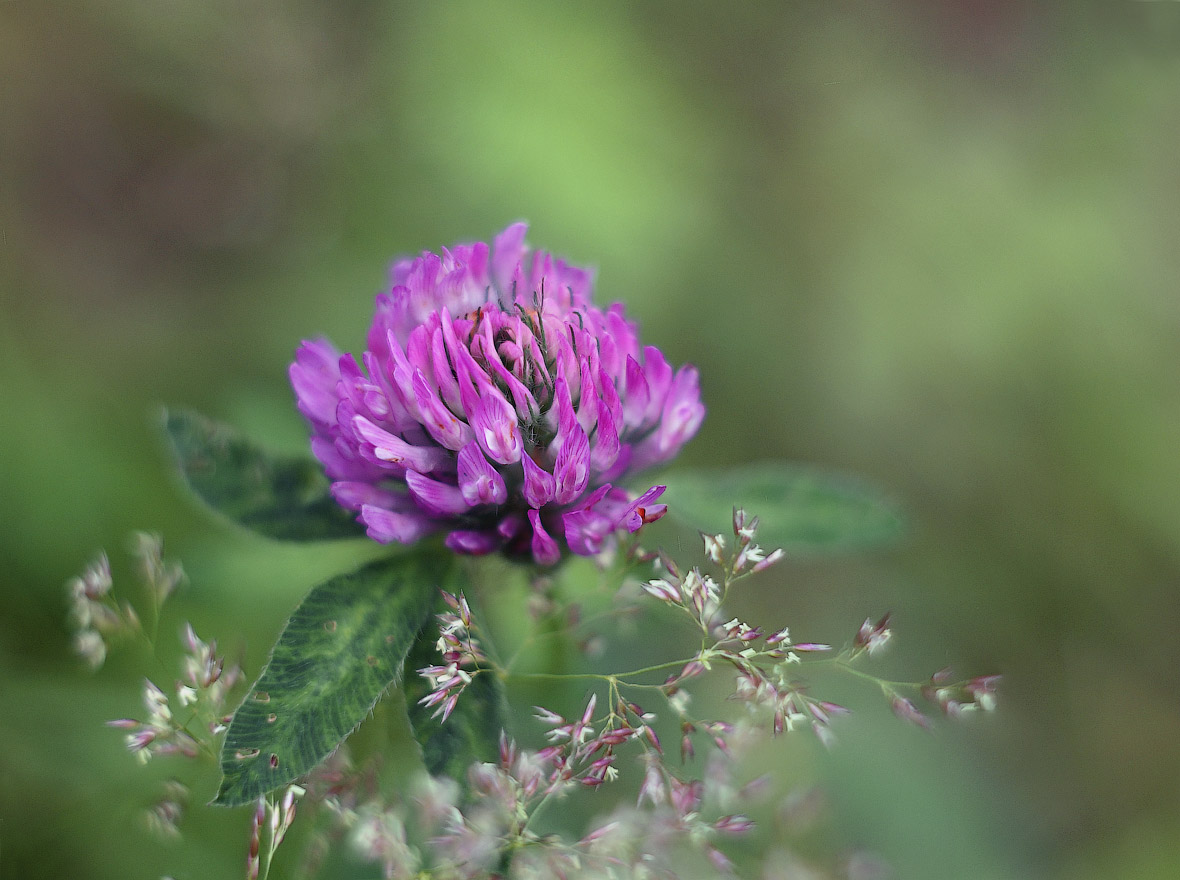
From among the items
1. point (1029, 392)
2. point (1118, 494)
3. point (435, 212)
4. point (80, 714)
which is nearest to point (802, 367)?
point (1029, 392)

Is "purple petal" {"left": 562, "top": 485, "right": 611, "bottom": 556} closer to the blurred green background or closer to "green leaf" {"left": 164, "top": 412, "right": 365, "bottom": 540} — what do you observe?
"green leaf" {"left": 164, "top": 412, "right": 365, "bottom": 540}

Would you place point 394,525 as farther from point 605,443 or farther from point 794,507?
point 794,507

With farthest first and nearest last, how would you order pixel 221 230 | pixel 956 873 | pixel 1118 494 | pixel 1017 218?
pixel 1017 218, pixel 221 230, pixel 1118 494, pixel 956 873

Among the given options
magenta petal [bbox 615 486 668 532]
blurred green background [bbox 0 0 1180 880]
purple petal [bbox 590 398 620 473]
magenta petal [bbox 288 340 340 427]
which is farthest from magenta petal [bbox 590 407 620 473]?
blurred green background [bbox 0 0 1180 880]

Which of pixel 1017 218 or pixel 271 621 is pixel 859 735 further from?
pixel 1017 218

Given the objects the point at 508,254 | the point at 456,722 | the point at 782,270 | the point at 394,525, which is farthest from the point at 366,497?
the point at 782,270

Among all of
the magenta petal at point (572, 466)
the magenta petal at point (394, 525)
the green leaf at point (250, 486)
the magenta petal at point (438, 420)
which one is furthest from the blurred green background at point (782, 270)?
the magenta petal at point (572, 466)
